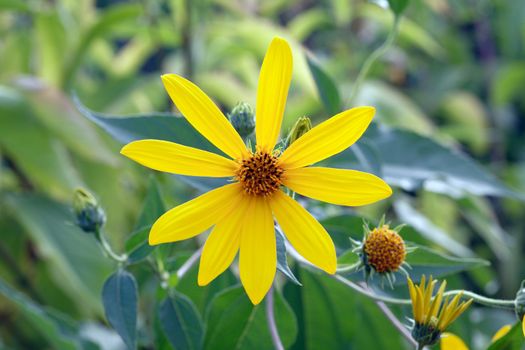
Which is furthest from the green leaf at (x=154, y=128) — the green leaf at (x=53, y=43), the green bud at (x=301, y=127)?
the green leaf at (x=53, y=43)

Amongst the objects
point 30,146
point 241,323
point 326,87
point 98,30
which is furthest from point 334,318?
point 98,30

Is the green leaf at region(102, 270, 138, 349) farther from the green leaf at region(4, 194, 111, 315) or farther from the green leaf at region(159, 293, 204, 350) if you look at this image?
the green leaf at region(4, 194, 111, 315)

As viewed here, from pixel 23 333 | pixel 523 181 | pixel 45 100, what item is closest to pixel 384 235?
pixel 45 100

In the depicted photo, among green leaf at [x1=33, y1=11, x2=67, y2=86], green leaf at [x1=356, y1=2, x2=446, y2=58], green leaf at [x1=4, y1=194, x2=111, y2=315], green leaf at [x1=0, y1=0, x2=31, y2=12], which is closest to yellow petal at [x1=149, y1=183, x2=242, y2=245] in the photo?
green leaf at [x1=4, y1=194, x2=111, y2=315]

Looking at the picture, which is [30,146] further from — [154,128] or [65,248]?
[154,128]

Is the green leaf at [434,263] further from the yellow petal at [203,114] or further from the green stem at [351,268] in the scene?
the yellow petal at [203,114]

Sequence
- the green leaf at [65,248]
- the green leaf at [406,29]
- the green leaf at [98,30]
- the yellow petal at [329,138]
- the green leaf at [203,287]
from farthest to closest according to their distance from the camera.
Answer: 1. the green leaf at [406,29]
2. the green leaf at [98,30]
3. the green leaf at [65,248]
4. the green leaf at [203,287]
5. the yellow petal at [329,138]
